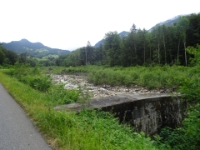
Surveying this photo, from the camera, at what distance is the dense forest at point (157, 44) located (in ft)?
112

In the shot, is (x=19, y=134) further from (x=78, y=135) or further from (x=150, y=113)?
(x=150, y=113)

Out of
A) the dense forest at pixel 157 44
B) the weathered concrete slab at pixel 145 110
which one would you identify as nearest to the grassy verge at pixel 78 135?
the weathered concrete slab at pixel 145 110

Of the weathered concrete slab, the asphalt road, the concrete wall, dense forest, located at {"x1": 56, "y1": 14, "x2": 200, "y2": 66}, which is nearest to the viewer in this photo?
the asphalt road

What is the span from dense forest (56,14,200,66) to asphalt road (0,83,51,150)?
2810 cm

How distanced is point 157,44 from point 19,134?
129 ft

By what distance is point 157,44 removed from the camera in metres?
38.8

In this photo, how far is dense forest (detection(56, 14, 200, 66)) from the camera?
34188 millimetres

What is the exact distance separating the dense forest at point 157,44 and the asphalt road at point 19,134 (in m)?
28.1

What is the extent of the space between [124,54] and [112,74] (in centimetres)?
2220

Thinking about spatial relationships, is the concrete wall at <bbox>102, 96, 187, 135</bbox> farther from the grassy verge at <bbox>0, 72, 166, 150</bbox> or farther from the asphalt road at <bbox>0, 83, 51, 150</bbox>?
the asphalt road at <bbox>0, 83, 51, 150</bbox>

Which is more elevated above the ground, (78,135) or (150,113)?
(78,135)

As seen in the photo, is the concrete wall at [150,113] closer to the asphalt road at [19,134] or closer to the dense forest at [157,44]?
the asphalt road at [19,134]

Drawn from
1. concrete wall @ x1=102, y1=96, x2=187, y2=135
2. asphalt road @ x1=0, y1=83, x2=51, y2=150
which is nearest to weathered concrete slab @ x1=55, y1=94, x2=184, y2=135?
concrete wall @ x1=102, y1=96, x2=187, y2=135

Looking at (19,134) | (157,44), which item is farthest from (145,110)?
(157,44)
